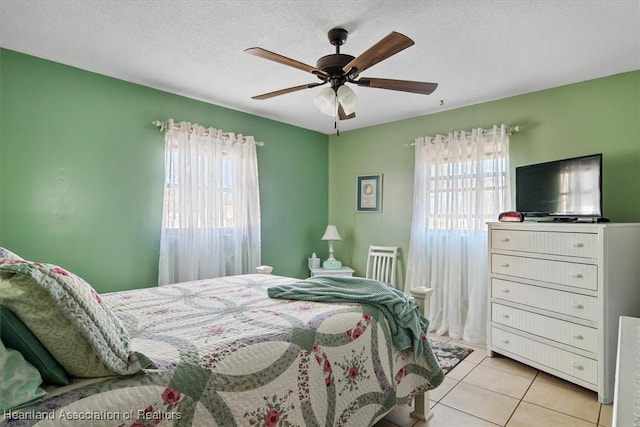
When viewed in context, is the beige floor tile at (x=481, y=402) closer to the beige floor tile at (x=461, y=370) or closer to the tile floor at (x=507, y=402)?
the tile floor at (x=507, y=402)

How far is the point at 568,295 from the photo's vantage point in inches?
101

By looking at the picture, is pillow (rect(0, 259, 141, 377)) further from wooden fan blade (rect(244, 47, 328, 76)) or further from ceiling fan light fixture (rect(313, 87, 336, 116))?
ceiling fan light fixture (rect(313, 87, 336, 116))

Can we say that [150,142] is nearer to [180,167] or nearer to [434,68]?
[180,167]

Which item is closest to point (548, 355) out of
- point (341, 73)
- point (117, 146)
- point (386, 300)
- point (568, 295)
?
point (568, 295)

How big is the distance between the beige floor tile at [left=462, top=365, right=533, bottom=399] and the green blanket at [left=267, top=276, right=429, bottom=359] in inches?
37.8

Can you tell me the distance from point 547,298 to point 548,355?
43 cm

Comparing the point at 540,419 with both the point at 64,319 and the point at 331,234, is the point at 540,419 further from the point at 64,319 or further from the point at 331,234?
the point at 331,234

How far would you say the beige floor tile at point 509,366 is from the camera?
282 cm

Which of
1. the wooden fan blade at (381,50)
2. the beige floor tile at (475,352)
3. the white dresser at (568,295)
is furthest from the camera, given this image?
the beige floor tile at (475,352)

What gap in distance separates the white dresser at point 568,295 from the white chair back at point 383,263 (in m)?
1.39

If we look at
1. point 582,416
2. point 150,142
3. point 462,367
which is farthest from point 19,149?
point 582,416

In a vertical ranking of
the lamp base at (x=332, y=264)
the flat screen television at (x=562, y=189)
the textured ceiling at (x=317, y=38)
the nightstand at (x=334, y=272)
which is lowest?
the nightstand at (x=334, y=272)

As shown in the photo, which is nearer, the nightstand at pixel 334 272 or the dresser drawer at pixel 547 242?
the dresser drawer at pixel 547 242

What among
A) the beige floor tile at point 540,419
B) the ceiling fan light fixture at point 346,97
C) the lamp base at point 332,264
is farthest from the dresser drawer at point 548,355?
the ceiling fan light fixture at point 346,97
